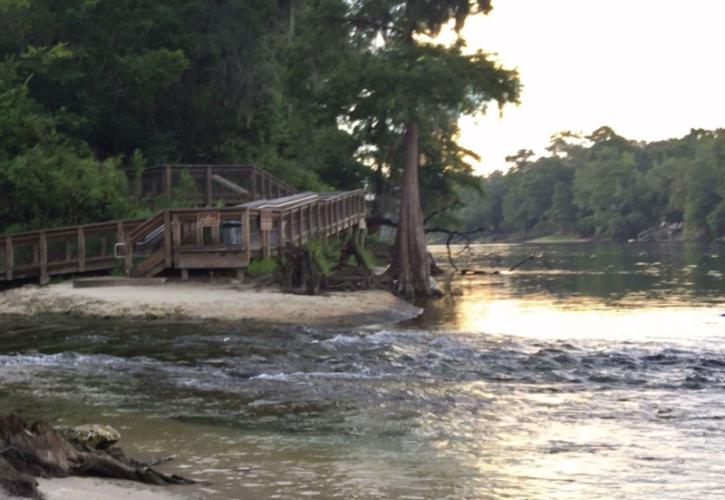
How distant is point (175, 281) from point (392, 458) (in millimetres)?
15895

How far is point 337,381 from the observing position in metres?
13.7

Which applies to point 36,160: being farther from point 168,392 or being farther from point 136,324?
point 168,392

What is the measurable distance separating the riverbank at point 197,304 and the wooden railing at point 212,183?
727 cm

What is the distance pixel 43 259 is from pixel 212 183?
27.5 feet

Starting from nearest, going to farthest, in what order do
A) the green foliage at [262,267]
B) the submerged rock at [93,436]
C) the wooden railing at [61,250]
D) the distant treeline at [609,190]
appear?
the submerged rock at [93,436]
the wooden railing at [61,250]
the green foliage at [262,267]
the distant treeline at [609,190]

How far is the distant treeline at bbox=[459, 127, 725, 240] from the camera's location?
114250mm

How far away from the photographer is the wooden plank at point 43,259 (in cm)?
2467

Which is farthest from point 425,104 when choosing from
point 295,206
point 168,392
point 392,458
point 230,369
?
point 392,458

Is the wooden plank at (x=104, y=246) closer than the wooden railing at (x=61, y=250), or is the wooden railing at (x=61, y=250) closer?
the wooden railing at (x=61, y=250)

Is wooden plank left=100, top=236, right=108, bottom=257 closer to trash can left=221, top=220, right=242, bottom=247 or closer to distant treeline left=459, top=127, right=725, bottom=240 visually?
trash can left=221, top=220, right=242, bottom=247

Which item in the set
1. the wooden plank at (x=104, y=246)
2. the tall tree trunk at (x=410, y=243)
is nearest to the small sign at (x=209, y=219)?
the wooden plank at (x=104, y=246)

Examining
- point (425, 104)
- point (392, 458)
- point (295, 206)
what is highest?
point (425, 104)

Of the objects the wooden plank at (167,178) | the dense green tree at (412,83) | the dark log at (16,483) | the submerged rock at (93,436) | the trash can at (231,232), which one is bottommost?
the submerged rock at (93,436)

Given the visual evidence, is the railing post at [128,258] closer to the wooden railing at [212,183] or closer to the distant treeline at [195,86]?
the distant treeline at [195,86]
